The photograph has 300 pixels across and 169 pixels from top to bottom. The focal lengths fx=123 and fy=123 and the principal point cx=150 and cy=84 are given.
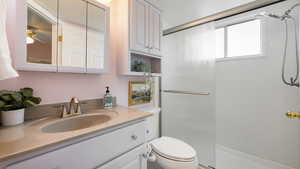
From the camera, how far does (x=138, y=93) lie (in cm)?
151

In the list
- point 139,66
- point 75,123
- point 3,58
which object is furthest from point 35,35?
point 139,66

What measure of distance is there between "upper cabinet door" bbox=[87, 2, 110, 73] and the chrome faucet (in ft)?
0.88

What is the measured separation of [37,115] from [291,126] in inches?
99.5

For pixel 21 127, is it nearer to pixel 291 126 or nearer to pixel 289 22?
pixel 291 126

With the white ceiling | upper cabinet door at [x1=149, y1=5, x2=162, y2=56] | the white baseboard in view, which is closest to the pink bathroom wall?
upper cabinet door at [x1=149, y1=5, x2=162, y2=56]

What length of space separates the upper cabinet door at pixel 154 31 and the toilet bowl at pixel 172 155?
3.30 feet

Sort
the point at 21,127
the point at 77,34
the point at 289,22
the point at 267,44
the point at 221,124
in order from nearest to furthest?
the point at 21,127 < the point at 77,34 < the point at 289,22 < the point at 267,44 < the point at 221,124

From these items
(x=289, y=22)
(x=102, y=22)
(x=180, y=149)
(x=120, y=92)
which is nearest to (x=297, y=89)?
(x=289, y=22)

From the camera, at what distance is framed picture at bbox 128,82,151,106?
1.42 metres

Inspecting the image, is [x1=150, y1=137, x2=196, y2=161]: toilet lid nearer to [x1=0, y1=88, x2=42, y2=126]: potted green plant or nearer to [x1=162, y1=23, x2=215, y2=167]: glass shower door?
[x1=162, y1=23, x2=215, y2=167]: glass shower door

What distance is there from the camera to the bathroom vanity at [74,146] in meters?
0.45

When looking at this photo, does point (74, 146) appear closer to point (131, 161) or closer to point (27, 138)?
point (27, 138)

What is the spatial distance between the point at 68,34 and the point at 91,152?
864mm

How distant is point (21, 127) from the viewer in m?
0.65
